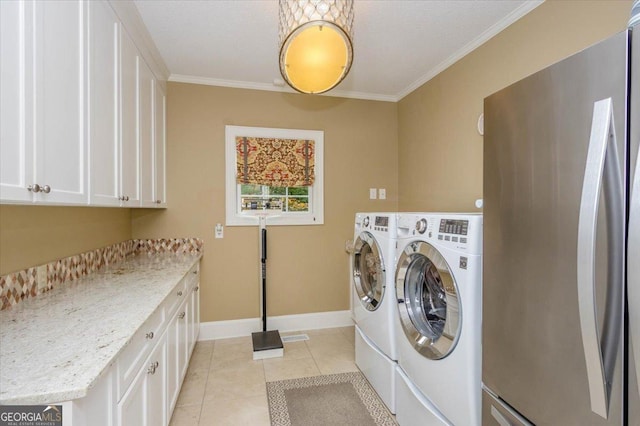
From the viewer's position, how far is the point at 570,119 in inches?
32.6

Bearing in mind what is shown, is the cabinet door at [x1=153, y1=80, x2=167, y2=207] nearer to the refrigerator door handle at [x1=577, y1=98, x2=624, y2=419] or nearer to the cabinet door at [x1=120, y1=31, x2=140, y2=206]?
the cabinet door at [x1=120, y1=31, x2=140, y2=206]

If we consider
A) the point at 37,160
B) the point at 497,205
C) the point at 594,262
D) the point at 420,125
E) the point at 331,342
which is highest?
the point at 420,125

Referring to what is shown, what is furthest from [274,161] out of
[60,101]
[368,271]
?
[60,101]

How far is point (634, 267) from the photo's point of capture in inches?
27.2

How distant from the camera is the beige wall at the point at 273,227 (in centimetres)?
292

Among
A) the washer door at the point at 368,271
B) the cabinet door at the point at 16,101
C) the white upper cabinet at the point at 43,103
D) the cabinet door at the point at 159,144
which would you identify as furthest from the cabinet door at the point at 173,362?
the washer door at the point at 368,271

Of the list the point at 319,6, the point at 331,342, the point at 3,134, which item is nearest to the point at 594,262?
the point at 319,6

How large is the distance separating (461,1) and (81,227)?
285 centimetres

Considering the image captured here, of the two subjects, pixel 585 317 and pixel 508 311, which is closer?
pixel 585 317

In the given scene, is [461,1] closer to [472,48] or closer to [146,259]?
[472,48]

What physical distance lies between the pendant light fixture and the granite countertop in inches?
52.2

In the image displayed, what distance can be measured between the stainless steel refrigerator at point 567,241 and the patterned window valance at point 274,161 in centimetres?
221

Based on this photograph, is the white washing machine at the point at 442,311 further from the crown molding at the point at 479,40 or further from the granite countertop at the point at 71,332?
the crown molding at the point at 479,40

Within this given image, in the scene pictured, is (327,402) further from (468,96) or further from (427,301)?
(468,96)
